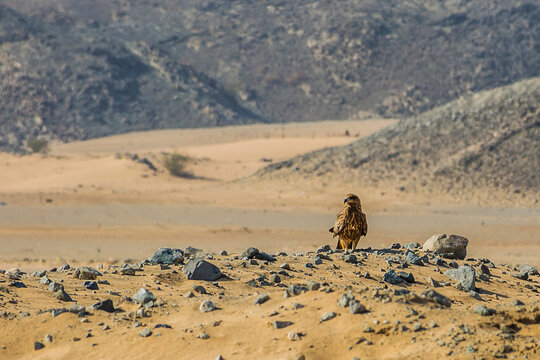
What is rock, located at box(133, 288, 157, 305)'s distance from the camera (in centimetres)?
960

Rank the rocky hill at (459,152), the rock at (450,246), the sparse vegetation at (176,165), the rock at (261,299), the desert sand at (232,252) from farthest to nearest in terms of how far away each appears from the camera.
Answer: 1. the sparse vegetation at (176,165)
2. the rocky hill at (459,152)
3. the rock at (450,246)
4. the rock at (261,299)
5. the desert sand at (232,252)

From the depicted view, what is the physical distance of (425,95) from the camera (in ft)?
283

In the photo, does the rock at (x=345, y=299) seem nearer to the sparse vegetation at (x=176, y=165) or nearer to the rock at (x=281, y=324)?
the rock at (x=281, y=324)

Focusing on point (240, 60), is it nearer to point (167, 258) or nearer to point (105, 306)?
point (167, 258)

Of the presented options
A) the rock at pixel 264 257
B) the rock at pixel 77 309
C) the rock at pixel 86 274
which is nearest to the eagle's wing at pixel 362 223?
the rock at pixel 264 257

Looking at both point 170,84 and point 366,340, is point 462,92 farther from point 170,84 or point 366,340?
point 366,340

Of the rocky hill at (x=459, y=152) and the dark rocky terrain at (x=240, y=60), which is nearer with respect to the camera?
the rocky hill at (x=459, y=152)

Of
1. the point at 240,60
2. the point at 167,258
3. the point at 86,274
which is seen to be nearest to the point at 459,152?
the point at 167,258

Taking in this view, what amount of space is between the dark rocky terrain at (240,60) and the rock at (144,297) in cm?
6077

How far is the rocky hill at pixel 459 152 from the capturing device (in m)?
36.6

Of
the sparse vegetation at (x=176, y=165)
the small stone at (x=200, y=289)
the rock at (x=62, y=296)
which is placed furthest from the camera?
the sparse vegetation at (x=176, y=165)

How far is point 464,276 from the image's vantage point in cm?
1134

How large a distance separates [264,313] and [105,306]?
1.83 meters

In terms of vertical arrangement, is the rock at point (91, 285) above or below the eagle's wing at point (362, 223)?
below
